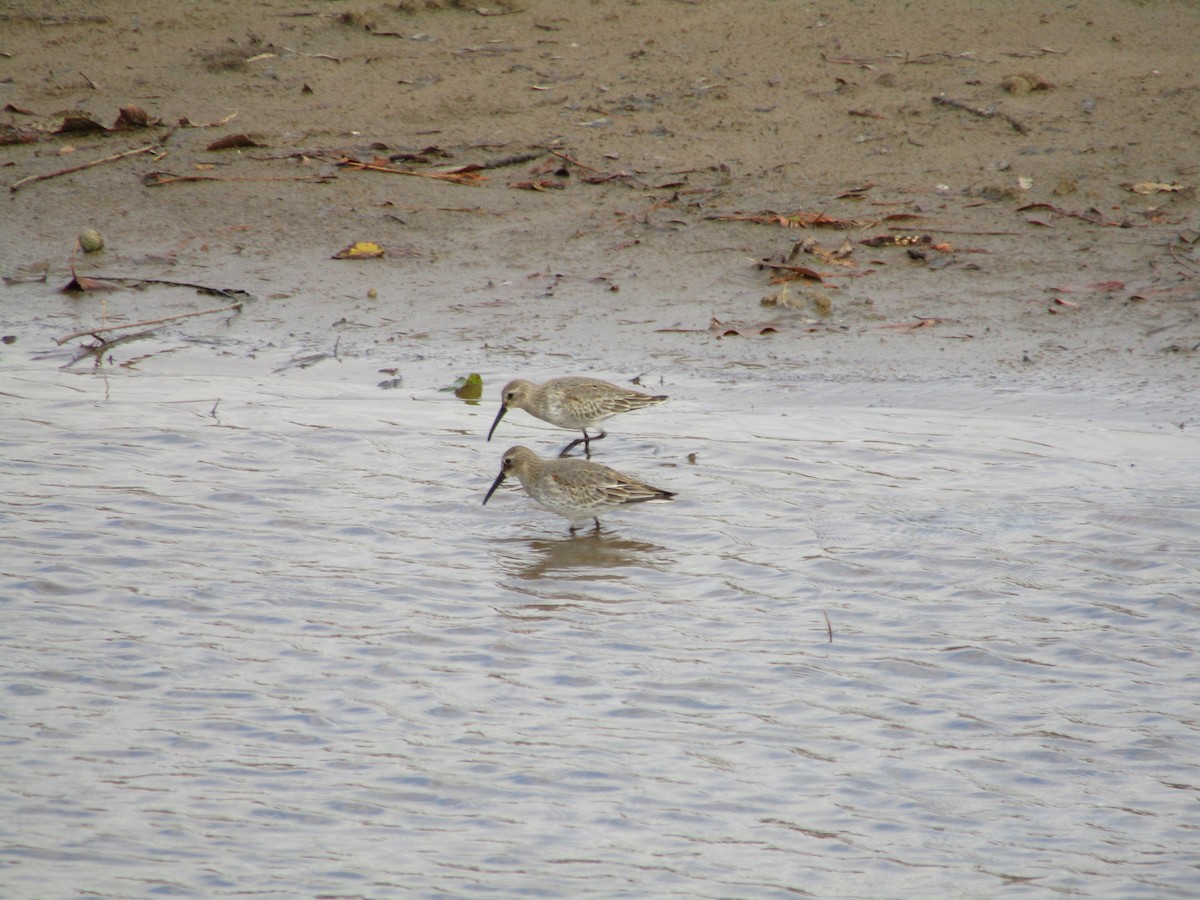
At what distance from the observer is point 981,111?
456 inches

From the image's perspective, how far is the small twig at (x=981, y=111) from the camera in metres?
11.5

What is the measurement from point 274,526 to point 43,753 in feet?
7.35

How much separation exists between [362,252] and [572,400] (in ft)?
9.21

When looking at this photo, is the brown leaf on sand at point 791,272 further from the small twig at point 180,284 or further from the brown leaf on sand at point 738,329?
the small twig at point 180,284

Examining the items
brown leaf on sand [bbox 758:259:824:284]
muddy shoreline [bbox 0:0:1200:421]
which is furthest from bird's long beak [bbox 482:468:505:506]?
brown leaf on sand [bbox 758:259:824:284]

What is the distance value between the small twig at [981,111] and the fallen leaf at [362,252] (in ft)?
15.2

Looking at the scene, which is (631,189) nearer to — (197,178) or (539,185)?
(539,185)

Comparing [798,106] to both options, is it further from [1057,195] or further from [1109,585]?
[1109,585]

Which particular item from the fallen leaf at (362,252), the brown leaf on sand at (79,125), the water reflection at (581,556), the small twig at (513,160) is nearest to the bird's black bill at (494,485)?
the water reflection at (581,556)

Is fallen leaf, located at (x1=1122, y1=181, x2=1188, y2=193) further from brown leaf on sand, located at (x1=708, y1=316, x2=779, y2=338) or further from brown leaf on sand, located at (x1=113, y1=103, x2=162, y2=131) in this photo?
brown leaf on sand, located at (x1=113, y1=103, x2=162, y2=131)

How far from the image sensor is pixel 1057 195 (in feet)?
35.4

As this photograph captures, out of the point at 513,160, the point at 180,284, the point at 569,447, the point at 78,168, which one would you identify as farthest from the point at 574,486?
the point at 78,168

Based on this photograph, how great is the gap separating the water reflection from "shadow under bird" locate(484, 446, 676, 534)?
17 cm

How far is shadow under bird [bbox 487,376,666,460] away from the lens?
8.62 metres
